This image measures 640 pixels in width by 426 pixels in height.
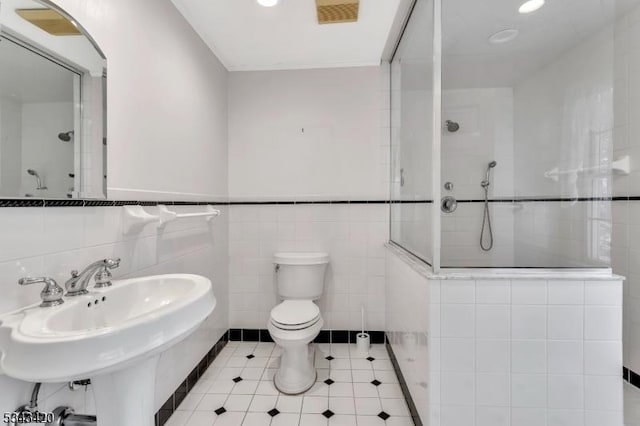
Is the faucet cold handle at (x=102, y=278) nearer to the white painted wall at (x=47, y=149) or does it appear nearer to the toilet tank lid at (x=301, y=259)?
the white painted wall at (x=47, y=149)

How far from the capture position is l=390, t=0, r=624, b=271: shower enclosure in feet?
4.38

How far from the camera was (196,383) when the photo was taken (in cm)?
182

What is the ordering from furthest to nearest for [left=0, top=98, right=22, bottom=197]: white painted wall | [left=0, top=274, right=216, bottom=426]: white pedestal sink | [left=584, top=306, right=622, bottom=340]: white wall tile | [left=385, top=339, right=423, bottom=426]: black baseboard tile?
[left=385, top=339, right=423, bottom=426]: black baseboard tile
[left=584, top=306, right=622, bottom=340]: white wall tile
[left=0, top=98, right=22, bottom=197]: white painted wall
[left=0, top=274, right=216, bottom=426]: white pedestal sink

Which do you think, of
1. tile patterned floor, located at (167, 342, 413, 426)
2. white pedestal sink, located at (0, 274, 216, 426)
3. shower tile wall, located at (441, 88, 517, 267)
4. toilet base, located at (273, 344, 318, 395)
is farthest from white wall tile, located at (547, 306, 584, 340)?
white pedestal sink, located at (0, 274, 216, 426)

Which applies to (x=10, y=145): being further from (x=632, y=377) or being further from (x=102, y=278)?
(x=632, y=377)

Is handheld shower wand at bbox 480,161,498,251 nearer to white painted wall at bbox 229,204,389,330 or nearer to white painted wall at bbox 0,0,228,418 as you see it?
white painted wall at bbox 229,204,389,330

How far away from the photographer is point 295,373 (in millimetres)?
1760

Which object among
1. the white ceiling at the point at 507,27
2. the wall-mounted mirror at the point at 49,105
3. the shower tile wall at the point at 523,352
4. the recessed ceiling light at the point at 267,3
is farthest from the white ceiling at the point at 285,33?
the shower tile wall at the point at 523,352

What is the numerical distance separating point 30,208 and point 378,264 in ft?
6.65

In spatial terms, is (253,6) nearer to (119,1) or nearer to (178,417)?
(119,1)

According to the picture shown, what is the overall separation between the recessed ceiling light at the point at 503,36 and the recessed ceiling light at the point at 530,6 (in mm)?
Result: 132

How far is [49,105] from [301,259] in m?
1.61

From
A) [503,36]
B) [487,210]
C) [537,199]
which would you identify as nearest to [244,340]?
[487,210]

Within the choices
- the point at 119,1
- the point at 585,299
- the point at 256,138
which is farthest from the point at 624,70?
the point at 119,1
